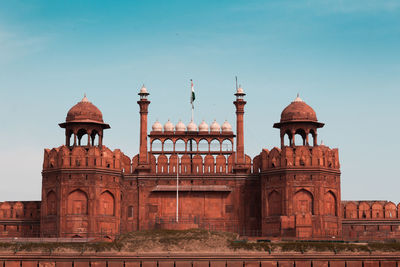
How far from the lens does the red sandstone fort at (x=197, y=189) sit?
76625 millimetres

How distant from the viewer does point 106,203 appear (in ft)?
256

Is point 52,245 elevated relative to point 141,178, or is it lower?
lower

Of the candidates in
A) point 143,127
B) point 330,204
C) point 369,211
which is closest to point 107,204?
point 143,127

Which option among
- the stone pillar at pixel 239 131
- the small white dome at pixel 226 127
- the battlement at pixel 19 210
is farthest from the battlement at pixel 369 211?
the battlement at pixel 19 210

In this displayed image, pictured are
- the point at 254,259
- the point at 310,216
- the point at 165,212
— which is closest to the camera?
the point at 254,259

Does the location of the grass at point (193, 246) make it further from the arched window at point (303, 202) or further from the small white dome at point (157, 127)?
the small white dome at point (157, 127)

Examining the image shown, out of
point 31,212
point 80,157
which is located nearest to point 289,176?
point 80,157

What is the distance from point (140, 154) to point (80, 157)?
6573 millimetres

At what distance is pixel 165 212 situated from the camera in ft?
264

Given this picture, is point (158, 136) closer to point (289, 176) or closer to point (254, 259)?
point (289, 176)

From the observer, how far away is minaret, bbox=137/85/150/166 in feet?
268

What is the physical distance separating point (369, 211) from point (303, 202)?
27.6ft

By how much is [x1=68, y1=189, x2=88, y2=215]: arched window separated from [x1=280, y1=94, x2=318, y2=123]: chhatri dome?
2049 cm

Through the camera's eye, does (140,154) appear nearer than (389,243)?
No
